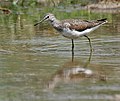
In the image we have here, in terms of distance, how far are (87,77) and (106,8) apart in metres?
16.7

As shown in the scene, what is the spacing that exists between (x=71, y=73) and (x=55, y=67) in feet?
2.24

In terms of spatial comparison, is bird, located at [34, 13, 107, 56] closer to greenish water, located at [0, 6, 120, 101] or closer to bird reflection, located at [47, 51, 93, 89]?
greenish water, located at [0, 6, 120, 101]

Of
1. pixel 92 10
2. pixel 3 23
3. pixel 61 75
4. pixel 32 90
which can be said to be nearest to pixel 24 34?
pixel 3 23

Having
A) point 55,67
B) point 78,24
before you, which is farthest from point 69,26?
point 55,67

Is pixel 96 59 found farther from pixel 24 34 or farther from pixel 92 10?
pixel 92 10

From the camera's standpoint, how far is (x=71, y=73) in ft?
34.1

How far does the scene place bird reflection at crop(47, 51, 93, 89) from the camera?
967 centimetres

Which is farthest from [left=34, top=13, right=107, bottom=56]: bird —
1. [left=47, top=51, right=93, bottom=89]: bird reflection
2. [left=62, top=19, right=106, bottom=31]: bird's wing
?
[left=47, top=51, right=93, bottom=89]: bird reflection

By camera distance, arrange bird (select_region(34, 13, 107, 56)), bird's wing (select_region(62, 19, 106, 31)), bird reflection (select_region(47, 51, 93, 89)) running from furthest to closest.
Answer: bird's wing (select_region(62, 19, 106, 31)), bird (select_region(34, 13, 107, 56)), bird reflection (select_region(47, 51, 93, 89))

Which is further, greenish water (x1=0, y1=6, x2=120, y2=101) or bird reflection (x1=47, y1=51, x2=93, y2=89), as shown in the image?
bird reflection (x1=47, y1=51, x2=93, y2=89)

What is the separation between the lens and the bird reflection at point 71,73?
967cm

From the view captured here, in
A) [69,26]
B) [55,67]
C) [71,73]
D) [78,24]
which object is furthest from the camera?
[78,24]

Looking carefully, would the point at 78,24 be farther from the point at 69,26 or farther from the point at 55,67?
the point at 55,67

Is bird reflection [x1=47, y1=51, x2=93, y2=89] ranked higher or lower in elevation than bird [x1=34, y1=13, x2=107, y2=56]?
lower
